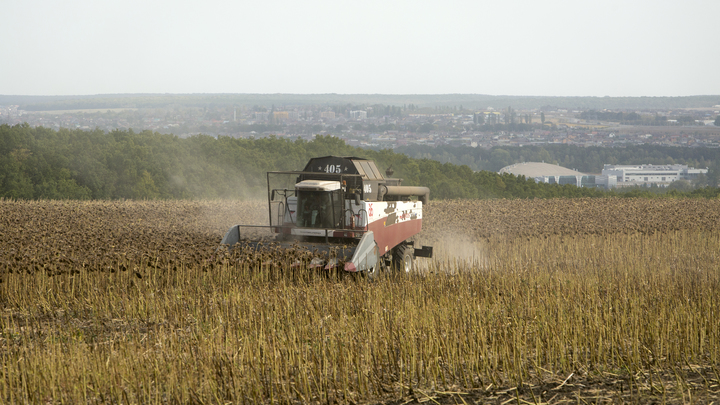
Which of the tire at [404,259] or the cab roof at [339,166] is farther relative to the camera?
the tire at [404,259]

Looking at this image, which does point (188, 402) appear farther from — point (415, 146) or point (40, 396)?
point (415, 146)

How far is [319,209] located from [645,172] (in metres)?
126

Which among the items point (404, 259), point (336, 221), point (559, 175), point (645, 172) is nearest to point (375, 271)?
point (336, 221)

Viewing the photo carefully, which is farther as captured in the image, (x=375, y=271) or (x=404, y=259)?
(x=404, y=259)

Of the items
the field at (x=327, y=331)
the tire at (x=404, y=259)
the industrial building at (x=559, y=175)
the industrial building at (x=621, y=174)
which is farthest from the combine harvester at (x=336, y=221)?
the industrial building at (x=621, y=174)

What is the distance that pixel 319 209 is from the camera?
11.0m

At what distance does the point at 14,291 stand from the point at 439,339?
6.83 metres

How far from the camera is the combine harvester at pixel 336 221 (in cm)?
1023

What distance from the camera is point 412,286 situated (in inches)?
347

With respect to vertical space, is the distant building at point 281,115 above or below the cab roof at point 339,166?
above

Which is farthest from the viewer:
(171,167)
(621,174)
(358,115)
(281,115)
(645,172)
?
(358,115)

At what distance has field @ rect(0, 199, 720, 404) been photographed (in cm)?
494

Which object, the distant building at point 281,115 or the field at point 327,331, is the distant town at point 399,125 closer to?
the distant building at point 281,115

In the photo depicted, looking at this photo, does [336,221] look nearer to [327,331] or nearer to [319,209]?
[319,209]
